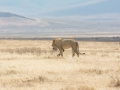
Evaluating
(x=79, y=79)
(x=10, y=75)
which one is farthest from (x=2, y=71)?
(x=79, y=79)

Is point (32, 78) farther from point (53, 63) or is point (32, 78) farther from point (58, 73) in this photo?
point (53, 63)

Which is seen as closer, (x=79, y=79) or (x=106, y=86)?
(x=106, y=86)

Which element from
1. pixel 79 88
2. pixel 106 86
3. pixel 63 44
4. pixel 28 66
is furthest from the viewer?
pixel 63 44

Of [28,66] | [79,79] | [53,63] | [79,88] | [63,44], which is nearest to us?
[79,88]

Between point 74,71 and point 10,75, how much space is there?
3.17 metres

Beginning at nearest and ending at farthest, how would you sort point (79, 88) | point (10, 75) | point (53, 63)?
point (79, 88), point (10, 75), point (53, 63)

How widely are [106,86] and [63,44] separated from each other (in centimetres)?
1241

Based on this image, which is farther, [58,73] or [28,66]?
[28,66]

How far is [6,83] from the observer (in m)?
13.8

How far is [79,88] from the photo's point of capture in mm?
12500

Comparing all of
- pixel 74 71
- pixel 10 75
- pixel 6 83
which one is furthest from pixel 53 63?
pixel 6 83

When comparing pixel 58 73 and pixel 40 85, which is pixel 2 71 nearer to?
pixel 58 73

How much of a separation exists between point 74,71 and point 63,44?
8408mm

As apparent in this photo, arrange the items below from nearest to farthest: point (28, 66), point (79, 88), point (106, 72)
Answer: point (79, 88)
point (106, 72)
point (28, 66)
